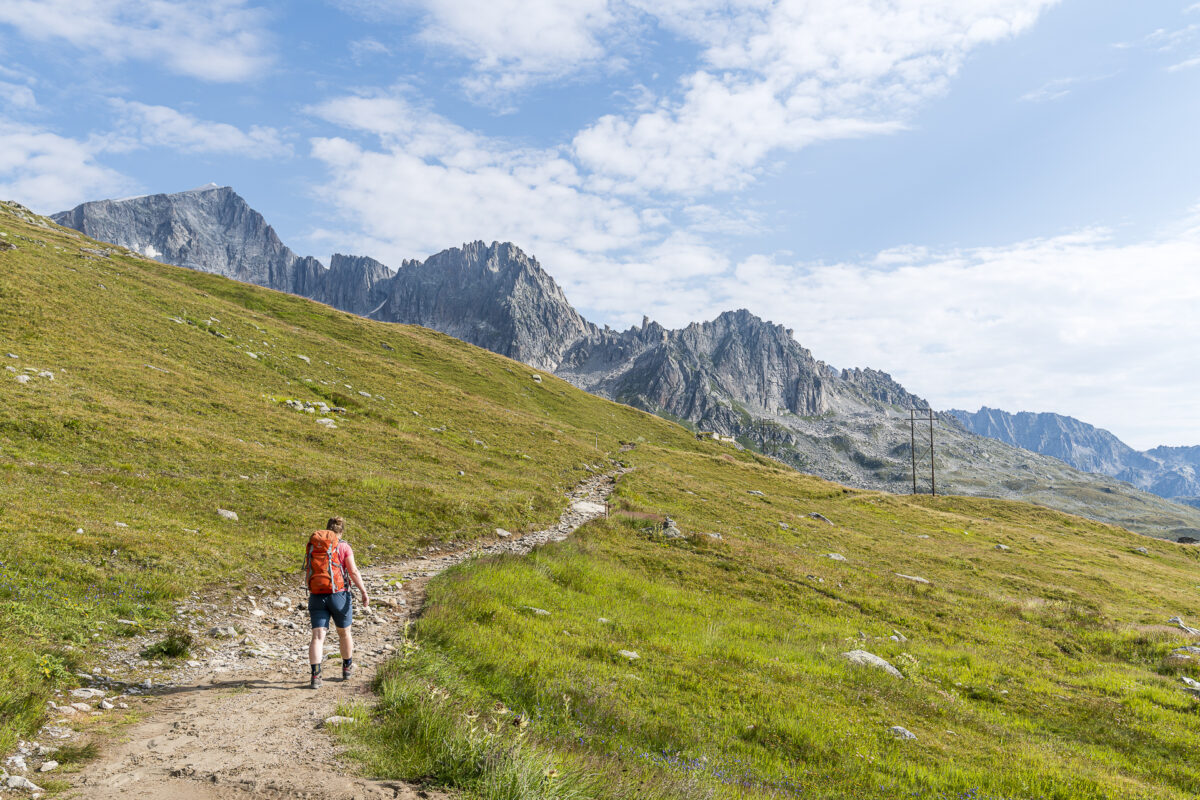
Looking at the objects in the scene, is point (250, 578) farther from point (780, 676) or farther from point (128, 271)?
point (128, 271)

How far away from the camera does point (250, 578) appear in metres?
14.6

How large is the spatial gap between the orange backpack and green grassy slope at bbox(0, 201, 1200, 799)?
1.95m

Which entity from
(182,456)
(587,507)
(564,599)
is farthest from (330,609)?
(587,507)

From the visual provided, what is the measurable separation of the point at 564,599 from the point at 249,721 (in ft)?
33.3

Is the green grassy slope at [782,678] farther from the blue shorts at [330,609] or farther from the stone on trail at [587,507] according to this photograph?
the stone on trail at [587,507]

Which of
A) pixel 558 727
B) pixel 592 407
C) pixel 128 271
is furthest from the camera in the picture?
pixel 592 407

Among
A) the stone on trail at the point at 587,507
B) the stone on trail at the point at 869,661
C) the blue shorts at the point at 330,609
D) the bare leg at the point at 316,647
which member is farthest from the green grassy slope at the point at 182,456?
the stone on trail at the point at 869,661

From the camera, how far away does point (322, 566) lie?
33.6ft

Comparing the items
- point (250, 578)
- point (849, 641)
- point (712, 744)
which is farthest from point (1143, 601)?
point (250, 578)

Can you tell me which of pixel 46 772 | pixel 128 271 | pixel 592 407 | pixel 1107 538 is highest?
pixel 128 271

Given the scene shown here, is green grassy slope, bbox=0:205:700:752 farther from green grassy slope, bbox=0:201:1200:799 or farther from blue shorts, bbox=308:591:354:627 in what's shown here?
blue shorts, bbox=308:591:354:627

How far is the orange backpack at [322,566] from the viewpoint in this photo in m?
10.1

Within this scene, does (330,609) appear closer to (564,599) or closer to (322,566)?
(322,566)

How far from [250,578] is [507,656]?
27.8ft
